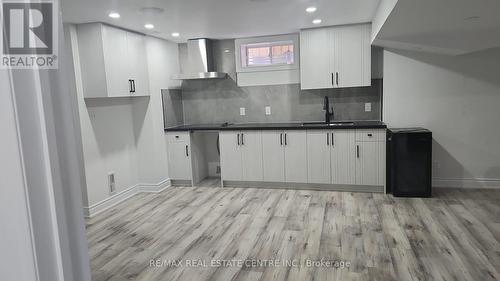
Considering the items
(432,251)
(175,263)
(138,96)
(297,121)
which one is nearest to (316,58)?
(297,121)

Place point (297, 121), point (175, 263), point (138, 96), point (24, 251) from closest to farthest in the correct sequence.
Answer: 1. point (24, 251)
2. point (175, 263)
3. point (138, 96)
4. point (297, 121)

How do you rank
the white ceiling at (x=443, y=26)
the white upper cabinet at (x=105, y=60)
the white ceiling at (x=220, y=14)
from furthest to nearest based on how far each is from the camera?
the white upper cabinet at (x=105, y=60) → the white ceiling at (x=220, y=14) → the white ceiling at (x=443, y=26)

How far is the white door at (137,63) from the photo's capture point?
4633 millimetres

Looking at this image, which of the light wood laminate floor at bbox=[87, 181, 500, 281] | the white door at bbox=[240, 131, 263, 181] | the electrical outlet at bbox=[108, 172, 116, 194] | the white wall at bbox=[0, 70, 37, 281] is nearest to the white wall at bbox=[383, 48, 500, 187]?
the light wood laminate floor at bbox=[87, 181, 500, 281]

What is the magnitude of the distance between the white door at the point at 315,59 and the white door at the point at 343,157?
81 centimetres

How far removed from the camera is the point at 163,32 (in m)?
4.80

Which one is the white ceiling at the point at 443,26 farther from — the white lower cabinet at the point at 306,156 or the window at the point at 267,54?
the window at the point at 267,54

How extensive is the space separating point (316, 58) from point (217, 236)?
2.98 metres

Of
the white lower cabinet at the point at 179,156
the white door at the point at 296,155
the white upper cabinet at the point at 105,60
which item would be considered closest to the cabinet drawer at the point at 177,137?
the white lower cabinet at the point at 179,156

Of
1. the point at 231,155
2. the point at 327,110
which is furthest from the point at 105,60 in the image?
the point at 327,110

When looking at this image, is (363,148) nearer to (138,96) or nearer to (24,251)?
(138,96)

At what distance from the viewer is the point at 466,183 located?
187 inches

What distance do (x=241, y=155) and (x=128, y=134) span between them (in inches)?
68.7

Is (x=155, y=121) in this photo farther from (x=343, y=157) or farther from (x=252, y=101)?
(x=343, y=157)
